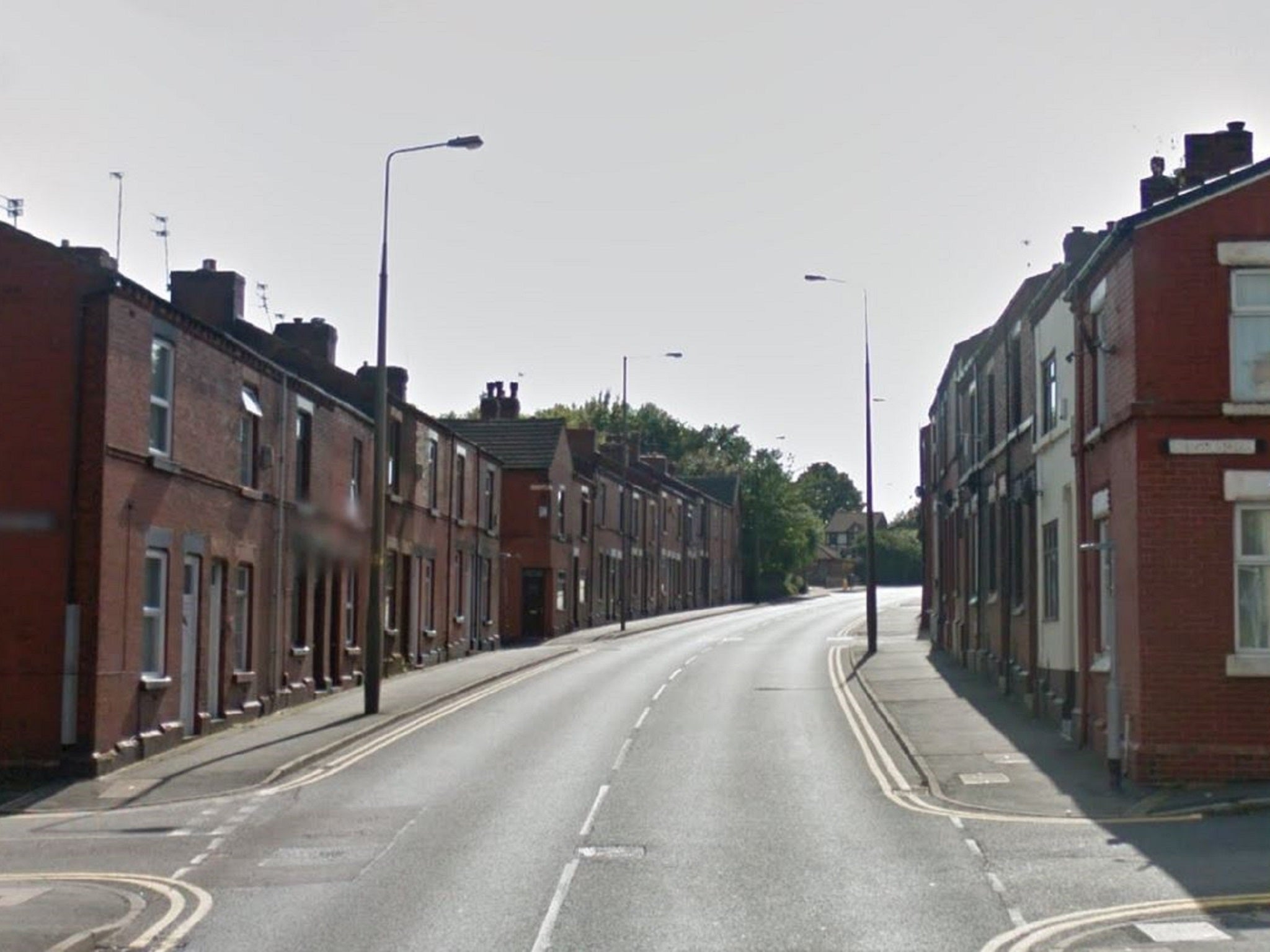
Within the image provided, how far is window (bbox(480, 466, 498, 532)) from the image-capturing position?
52.2m

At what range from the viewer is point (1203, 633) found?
805 inches

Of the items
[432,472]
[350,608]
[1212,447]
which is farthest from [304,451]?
[1212,447]

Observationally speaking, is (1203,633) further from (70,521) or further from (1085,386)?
(70,521)

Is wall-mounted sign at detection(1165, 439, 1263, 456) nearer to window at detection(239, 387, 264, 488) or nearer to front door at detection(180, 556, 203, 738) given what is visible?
front door at detection(180, 556, 203, 738)

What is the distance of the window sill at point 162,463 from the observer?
24.5 m

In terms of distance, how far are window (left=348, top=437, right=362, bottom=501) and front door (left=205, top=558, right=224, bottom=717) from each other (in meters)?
7.59

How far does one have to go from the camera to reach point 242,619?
2945 centimetres

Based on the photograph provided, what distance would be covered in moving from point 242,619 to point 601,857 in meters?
14.9

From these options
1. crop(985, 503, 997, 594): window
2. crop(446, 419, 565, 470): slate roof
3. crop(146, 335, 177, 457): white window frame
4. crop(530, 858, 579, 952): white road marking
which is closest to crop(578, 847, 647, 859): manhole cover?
crop(530, 858, 579, 952): white road marking

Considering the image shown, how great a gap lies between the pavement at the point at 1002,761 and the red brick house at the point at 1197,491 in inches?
23.6

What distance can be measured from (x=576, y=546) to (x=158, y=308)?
4095 cm

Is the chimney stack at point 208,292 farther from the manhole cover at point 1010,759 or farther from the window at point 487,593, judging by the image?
the manhole cover at point 1010,759

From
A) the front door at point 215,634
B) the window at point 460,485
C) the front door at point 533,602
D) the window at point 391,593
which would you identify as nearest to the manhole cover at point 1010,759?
the front door at point 215,634

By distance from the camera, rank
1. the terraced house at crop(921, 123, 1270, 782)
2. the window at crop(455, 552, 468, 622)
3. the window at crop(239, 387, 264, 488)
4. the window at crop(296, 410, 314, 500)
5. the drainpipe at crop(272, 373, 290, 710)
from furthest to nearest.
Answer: the window at crop(455, 552, 468, 622)
the window at crop(296, 410, 314, 500)
the drainpipe at crop(272, 373, 290, 710)
the window at crop(239, 387, 264, 488)
the terraced house at crop(921, 123, 1270, 782)
